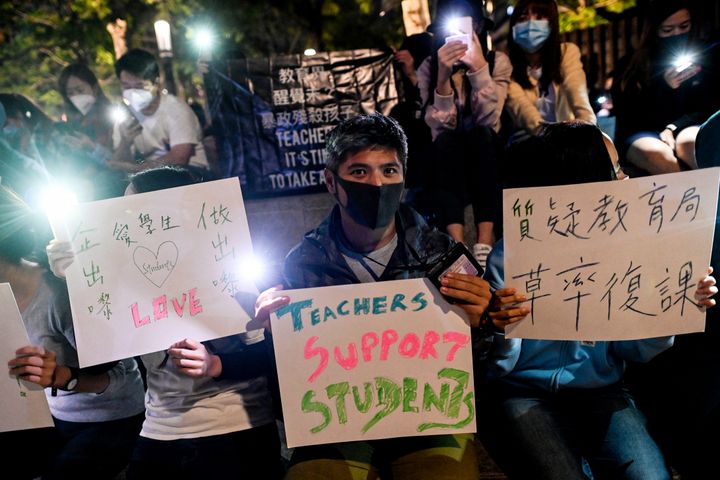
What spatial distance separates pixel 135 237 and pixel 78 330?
378 mm

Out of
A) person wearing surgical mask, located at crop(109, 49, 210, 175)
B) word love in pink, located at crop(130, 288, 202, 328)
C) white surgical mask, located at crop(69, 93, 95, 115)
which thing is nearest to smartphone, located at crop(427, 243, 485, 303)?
word love in pink, located at crop(130, 288, 202, 328)

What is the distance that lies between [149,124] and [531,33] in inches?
124

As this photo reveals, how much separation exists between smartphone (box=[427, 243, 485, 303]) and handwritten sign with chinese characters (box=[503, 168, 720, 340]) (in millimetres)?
129

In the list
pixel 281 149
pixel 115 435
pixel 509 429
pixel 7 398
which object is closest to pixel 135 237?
pixel 7 398

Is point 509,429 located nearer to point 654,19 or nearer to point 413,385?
point 413,385

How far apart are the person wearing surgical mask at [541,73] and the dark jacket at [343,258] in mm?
2012

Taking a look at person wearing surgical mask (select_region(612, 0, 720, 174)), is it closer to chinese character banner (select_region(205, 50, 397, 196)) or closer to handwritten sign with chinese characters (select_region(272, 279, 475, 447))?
chinese character banner (select_region(205, 50, 397, 196))

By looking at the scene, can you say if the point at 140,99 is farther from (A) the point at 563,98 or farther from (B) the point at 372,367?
(B) the point at 372,367

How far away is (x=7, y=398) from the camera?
2.25 metres

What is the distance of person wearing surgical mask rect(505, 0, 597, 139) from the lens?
416cm

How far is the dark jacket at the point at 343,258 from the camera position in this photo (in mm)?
2330

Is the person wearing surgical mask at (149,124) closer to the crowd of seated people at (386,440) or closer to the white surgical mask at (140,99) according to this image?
the white surgical mask at (140,99)

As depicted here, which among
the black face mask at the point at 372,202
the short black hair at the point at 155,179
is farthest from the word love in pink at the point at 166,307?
the black face mask at the point at 372,202

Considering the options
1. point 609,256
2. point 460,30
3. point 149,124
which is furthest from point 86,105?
point 609,256
